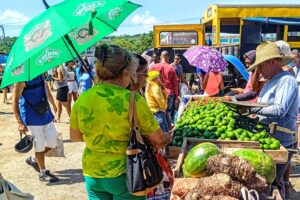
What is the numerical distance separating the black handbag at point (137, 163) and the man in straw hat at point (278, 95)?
4.67 feet

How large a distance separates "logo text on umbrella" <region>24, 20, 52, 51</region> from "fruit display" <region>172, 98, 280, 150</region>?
1.67 m

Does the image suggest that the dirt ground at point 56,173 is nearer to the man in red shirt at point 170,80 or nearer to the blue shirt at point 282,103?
the blue shirt at point 282,103

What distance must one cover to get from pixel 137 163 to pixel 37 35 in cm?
124

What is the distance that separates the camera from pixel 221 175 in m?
2.31

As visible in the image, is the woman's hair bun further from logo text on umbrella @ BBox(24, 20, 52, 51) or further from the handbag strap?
logo text on umbrella @ BBox(24, 20, 52, 51)

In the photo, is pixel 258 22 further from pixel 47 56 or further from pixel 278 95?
pixel 47 56

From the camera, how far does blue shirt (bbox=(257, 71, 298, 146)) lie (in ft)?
10.3

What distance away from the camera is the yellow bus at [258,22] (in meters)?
10.1

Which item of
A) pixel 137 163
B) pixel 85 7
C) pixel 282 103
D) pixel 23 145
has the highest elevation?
pixel 85 7

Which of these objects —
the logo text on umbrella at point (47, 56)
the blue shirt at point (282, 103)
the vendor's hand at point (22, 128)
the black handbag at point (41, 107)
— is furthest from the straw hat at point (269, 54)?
the vendor's hand at point (22, 128)

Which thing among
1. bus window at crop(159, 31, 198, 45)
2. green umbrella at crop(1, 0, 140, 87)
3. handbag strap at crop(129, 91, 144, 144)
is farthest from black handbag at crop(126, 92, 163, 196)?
bus window at crop(159, 31, 198, 45)

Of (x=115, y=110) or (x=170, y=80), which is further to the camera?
(x=170, y=80)

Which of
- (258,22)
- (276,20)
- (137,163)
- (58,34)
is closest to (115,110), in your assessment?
(137,163)

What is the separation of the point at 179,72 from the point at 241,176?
25.6 ft
